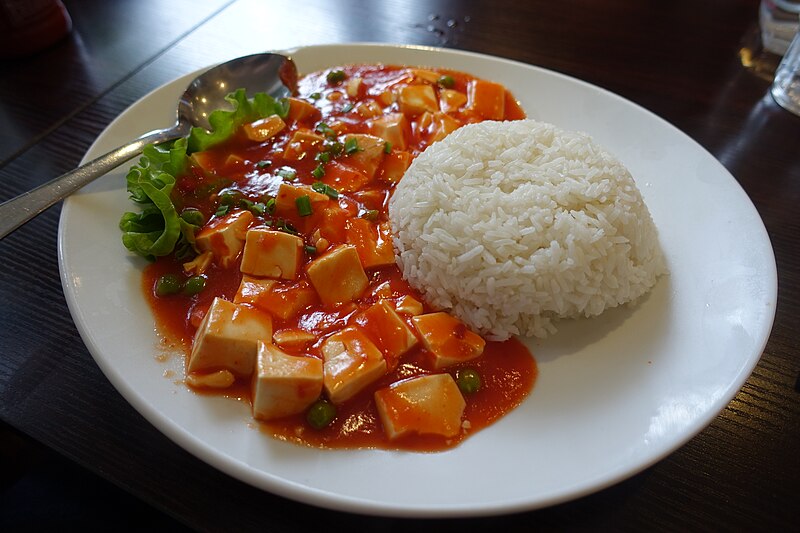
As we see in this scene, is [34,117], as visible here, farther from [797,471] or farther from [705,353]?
[797,471]

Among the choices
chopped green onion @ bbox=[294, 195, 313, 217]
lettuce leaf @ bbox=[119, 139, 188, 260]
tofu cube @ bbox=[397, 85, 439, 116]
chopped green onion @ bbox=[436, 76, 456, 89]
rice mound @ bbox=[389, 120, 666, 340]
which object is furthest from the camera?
chopped green onion @ bbox=[436, 76, 456, 89]

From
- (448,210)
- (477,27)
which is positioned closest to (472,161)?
(448,210)

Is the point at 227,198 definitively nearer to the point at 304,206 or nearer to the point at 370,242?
the point at 304,206

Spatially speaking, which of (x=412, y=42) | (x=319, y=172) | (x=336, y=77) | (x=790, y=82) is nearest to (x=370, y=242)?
(x=319, y=172)

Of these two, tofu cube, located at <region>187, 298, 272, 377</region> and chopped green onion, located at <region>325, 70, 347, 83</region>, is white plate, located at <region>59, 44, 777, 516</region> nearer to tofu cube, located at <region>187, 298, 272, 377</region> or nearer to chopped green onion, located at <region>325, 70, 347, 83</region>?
tofu cube, located at <region>187, 298, 272, 377</region>

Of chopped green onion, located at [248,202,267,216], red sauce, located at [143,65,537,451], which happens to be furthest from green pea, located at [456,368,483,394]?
chopped green onion, located at [248,202,267,216]

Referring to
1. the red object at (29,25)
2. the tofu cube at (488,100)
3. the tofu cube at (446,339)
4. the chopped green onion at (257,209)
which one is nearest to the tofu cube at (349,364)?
the tofu cube at (446,339)
